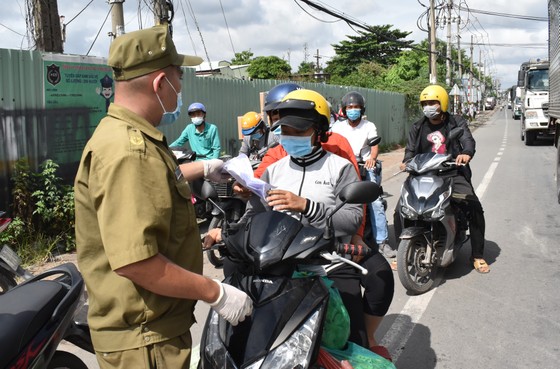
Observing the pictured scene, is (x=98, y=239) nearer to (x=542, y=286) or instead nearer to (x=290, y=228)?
(x=290, y=228)

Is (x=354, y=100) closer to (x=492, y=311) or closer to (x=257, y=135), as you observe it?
(x=257, y=135)

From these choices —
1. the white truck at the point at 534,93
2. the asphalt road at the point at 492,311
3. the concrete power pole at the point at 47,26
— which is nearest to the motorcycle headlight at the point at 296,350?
the asphalt road at the point at 492,311

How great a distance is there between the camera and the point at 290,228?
2051 mm

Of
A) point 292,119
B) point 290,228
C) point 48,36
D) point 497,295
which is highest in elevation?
point 48,36

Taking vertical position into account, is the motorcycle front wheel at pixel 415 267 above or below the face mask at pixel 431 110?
below

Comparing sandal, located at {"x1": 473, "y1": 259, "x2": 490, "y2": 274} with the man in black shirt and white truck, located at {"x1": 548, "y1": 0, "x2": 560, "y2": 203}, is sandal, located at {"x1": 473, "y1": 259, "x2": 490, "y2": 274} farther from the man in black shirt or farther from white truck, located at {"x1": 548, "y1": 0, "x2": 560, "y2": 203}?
white truck, located at {"x1": 548, "y1": 0, "x2": 560, "y2": 203}

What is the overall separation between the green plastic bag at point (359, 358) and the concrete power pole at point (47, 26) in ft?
20.8

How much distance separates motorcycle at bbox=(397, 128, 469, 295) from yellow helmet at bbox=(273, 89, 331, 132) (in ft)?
7.60

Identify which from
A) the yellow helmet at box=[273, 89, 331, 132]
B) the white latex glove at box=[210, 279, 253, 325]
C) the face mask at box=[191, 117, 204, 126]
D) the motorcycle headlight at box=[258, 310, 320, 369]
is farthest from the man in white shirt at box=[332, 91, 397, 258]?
the white latex glove at box=[210, 279, 253, 325]

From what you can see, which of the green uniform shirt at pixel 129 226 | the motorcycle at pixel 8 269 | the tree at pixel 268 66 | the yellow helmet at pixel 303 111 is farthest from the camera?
the tree at pixel 268 66

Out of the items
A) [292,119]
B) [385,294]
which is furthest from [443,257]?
[292,119]

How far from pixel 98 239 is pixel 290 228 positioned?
69 cm

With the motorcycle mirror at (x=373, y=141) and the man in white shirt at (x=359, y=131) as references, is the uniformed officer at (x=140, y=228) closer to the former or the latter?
the motorcycle mirror at (x=373, y=141)

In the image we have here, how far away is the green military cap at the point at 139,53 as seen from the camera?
1.68 m
